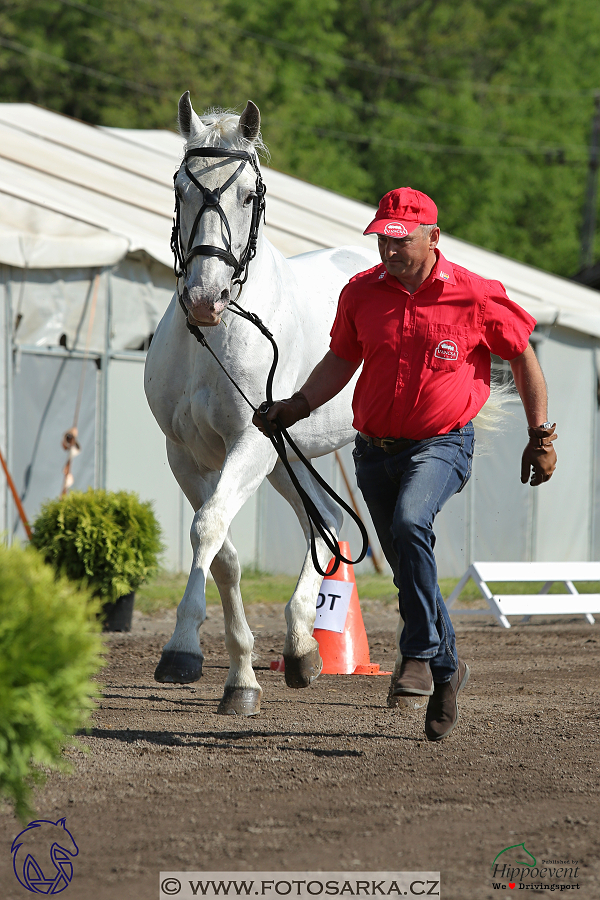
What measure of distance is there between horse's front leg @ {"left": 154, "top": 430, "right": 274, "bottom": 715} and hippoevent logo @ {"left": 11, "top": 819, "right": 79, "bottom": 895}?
57.2 inches

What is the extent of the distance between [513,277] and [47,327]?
22.9 ft

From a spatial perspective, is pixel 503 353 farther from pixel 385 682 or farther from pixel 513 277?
pixel 513 277

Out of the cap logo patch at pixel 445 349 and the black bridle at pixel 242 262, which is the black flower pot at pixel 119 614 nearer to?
the black bridle at pixel 242 262

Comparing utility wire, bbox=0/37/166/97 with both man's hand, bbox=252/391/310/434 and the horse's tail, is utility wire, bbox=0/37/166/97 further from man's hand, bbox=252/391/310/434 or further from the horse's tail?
man's hand, bbox=252/391/310/434

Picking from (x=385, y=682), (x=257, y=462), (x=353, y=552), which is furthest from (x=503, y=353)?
(x=353, y=552)

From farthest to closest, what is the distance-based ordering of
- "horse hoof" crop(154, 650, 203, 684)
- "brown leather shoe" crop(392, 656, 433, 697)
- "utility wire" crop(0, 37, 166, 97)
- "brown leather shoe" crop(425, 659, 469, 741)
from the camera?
1. "utility wire" crop(0, 37, 166, 97)
2. "horse hoof" crop(154, 650, 203, 684)
3. "brown leather shoe" crop(425, 659, 469, 741)
4. "brown leather shoe" crop(392, 656, 433, 697)

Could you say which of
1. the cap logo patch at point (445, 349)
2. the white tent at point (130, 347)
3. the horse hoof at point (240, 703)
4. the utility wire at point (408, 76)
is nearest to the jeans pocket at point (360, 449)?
the cap logo patch at point (445, 349)

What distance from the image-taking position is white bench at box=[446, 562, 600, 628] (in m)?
8.97

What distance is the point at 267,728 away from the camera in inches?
191

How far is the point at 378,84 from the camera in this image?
3653cm

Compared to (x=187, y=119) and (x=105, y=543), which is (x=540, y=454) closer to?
(x=187, y=119)

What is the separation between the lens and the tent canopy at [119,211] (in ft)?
32.9

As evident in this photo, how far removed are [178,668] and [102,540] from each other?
11.8ft

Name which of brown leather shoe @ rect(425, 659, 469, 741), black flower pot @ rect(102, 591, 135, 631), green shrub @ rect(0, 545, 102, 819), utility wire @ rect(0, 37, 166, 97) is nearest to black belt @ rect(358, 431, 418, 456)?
brown leather shoe @ rect(425, 659, 469, 741)
